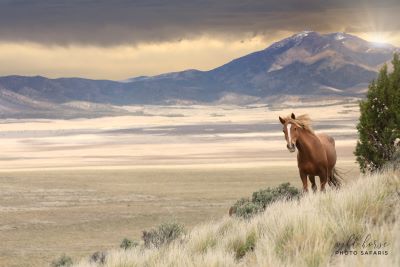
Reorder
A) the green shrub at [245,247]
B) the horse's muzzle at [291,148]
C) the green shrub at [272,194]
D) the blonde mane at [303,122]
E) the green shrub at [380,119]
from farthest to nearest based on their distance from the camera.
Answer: the green shrub at [380,119] → the green shrub at [272,194] → the blonde mane at [303,122] → the horse's muzzle at [291,148] → the green shrub at [245,247]

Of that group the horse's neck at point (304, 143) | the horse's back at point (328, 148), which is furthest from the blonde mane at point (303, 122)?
the horse's back at point (328, 148)

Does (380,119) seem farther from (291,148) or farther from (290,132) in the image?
(291,148)

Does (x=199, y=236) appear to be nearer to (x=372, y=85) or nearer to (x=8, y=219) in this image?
(x=372, y=85)

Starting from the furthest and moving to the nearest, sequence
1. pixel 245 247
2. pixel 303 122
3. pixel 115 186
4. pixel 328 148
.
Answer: pixel 115 186
pixel 328 148
pixel 303 122
pixel 245 247

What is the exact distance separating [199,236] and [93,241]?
110 feet

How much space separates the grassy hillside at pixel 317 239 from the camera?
741 centimetres

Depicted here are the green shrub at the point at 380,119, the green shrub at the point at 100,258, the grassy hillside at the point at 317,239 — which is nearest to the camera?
the grassy hillside at the point at 317,239

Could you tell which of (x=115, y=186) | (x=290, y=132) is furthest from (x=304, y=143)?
(x=115, y=186)

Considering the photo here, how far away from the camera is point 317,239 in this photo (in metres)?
7.84

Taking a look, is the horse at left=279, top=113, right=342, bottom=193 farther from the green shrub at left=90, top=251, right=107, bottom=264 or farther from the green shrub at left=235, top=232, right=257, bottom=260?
the green shrub at left=235, top=232, right=257, bottom=260

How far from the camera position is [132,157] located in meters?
118

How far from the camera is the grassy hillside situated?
7.41m

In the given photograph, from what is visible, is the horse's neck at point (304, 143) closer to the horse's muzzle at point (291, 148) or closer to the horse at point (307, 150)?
the horse at point (307, 150)

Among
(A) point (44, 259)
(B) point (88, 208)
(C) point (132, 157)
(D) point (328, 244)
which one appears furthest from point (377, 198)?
(C) point (132, 157)
